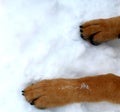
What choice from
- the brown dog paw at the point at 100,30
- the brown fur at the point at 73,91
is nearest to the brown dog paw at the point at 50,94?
the brown fur at the point at 73,91

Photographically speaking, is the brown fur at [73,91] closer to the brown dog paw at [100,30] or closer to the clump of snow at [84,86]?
the clump of snow at [84,86]

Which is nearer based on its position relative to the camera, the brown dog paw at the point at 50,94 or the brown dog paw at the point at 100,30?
the brown dog paw at the point at 50,94

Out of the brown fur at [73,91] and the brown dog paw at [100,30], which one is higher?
the brown dog paw at [100,30]

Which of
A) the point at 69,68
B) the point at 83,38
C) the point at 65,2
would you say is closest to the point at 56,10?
the point at 65,2

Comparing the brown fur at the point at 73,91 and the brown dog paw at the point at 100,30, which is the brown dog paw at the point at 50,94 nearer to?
the brown fur at the point at 73,91

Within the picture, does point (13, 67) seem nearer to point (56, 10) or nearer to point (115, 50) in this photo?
point (56, 10)

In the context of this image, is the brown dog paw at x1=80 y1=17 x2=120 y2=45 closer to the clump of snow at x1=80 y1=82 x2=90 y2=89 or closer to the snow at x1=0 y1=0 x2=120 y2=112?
the snow at x1=0 y1=0 x2=120 y2=112
